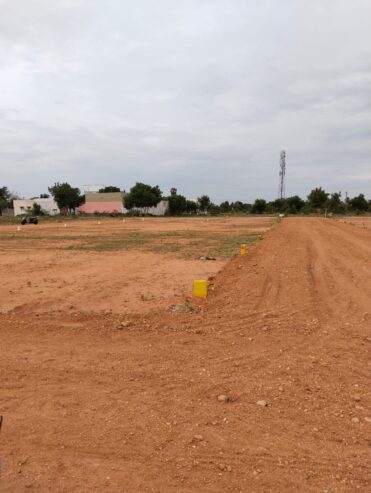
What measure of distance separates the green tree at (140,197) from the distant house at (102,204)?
372 inches

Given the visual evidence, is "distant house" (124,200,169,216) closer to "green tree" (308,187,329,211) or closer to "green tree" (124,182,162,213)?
"green tree" (124,182,162,213)

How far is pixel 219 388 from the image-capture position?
3.79 metres

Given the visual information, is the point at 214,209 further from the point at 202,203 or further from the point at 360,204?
the point at 360,204

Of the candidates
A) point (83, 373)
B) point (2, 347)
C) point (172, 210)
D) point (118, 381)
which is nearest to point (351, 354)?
point (118, 381)

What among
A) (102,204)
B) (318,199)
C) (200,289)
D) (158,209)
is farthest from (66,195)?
(200,289)

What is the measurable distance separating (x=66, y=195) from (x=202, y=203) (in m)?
34.2

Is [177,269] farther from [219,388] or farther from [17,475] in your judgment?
[17,475]

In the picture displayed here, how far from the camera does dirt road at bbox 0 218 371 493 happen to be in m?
2.68

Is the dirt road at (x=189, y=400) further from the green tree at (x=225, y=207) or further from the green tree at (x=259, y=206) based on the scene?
the green tree at (x=225, y=207)

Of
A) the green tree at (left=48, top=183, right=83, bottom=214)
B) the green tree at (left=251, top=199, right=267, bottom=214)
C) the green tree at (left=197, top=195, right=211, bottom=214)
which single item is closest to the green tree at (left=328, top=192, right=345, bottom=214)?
the green tree at (left=251, top=199, right=267, bottom=214)

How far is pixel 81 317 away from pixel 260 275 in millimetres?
4348

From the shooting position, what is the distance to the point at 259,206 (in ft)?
304

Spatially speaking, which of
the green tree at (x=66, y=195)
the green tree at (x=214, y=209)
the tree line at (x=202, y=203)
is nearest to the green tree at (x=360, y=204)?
the tree line at (x=202, y=203)

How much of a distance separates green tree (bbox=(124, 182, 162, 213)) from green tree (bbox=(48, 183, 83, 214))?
41.4ft
